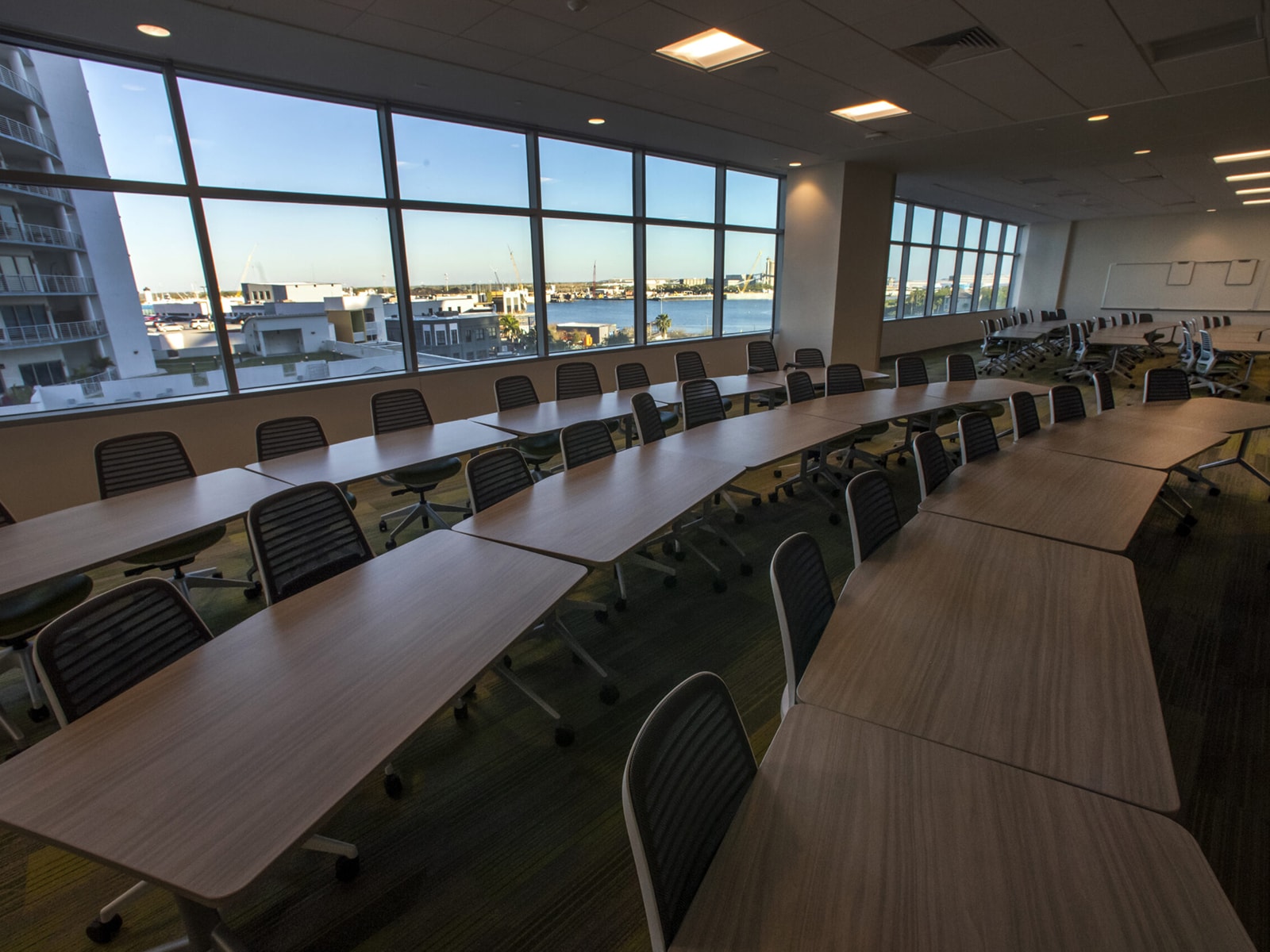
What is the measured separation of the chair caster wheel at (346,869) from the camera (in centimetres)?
185

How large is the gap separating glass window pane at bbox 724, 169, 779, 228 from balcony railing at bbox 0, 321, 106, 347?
7.61 metres

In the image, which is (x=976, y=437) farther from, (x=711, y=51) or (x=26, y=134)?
(x=26, y=134)

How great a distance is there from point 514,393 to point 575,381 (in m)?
0.75

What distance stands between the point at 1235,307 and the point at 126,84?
820 inches

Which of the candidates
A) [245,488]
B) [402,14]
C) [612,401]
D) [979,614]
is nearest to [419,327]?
[612,401]

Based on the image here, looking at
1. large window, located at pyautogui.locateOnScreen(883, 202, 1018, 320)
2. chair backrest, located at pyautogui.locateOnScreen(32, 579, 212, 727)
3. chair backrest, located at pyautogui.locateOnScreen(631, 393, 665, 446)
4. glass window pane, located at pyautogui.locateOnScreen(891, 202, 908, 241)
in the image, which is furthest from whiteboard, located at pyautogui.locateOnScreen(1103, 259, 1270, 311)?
chair backrest, located at pyautogui.locateOnScreen(32, 579, 212, 727)

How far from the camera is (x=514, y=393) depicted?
4973 millimetres

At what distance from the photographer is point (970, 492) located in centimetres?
297

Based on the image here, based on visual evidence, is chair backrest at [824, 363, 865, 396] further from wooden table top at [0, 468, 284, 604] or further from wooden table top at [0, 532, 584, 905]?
wooden table top at [0, 468, 284, 604]

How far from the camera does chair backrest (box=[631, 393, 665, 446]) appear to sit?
4129 mm

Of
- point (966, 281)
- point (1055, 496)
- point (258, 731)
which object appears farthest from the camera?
point (966, 281)

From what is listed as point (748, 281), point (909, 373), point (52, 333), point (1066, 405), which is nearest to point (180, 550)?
point (52, 333)

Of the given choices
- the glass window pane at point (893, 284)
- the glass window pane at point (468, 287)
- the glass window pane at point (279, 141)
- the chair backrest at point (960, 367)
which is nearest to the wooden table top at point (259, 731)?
the glass window pane at point (279, 141)

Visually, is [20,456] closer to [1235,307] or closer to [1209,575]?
[1209,575]
